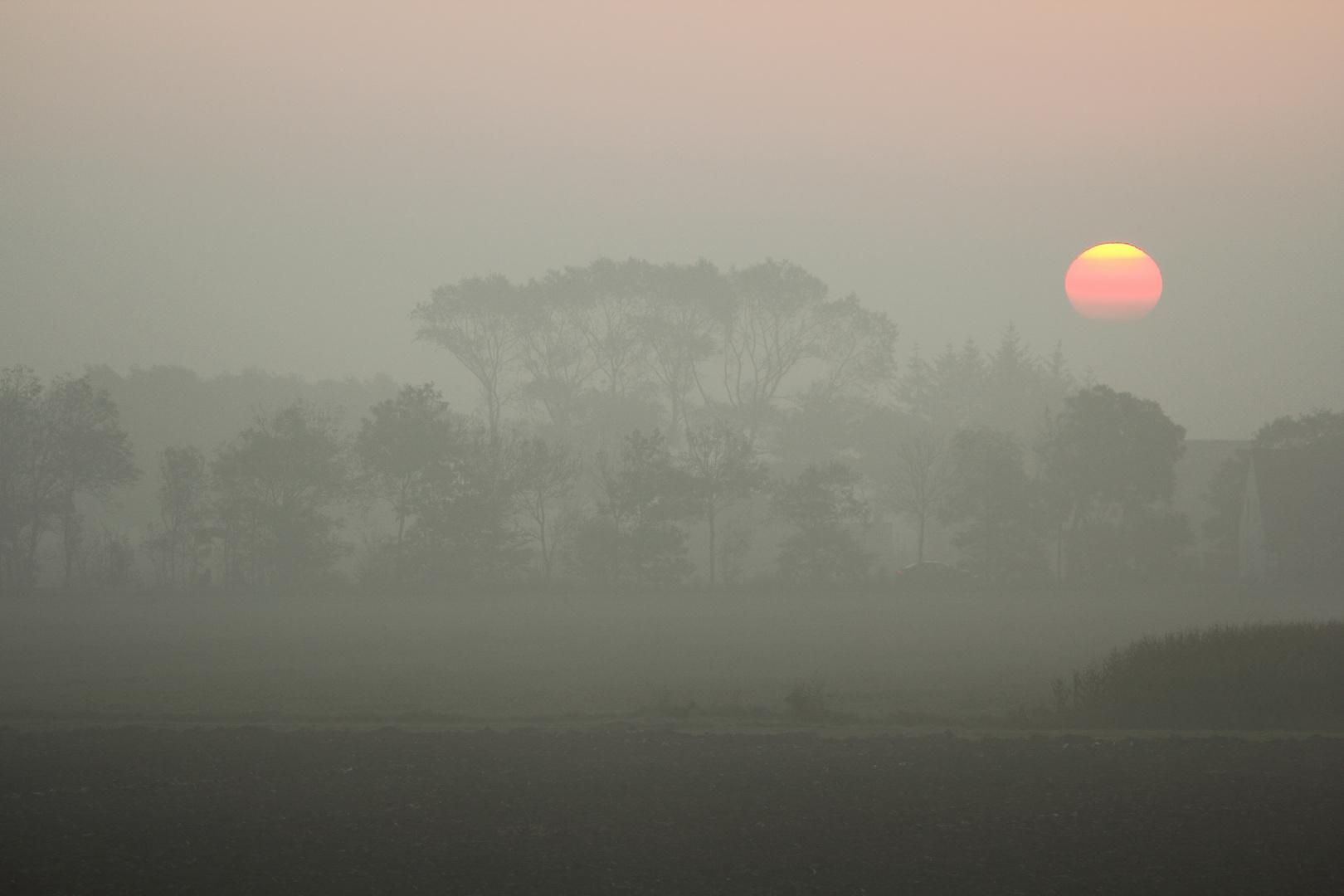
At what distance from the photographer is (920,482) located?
76.3 m

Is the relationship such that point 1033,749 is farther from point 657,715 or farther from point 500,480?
point 500,480

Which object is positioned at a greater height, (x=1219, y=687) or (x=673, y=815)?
(x=1219, y=687)

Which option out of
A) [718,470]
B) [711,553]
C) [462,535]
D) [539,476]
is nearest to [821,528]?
[711,553]

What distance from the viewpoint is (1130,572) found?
6831 cm

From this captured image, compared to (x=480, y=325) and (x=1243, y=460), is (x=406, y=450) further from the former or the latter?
(x=1243, y=460)

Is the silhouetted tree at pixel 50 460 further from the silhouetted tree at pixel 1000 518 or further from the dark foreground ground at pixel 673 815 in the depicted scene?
the dark foreground ground at pixel 673 815

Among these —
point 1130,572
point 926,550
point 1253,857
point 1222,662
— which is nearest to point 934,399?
point 926,550

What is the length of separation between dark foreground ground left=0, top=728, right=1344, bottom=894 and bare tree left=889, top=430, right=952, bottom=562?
55.6 metres

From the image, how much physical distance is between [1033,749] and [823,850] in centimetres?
589

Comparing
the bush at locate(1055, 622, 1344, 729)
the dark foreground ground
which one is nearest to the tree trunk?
the bush at locate(1055, 622, 1344, 729)

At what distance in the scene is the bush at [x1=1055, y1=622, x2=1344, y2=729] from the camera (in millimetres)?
19531

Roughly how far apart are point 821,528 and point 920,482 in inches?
547

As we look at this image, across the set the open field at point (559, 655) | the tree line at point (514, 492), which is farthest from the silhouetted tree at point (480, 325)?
the open field at point (559, 655)

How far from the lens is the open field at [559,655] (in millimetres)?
21531
